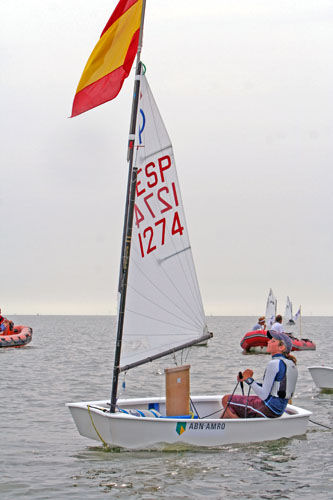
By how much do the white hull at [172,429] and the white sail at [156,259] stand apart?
3.22 feet

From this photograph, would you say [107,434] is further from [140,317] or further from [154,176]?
[154,176]

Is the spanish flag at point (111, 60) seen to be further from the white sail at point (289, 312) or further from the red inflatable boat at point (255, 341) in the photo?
the white sail at point (289, 312)

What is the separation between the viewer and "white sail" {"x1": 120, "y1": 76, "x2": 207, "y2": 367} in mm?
11297

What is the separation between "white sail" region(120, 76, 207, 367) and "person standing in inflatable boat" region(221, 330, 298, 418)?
4.26 feet

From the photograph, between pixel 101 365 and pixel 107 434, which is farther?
pixel 101 365

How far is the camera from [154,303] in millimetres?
11586

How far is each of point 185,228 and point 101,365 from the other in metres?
22.3

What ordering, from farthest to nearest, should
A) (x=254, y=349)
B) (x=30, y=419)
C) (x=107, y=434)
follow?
1. (x=254, y=349)
2. (x=30, y=419)
3. (x=107, y=434)

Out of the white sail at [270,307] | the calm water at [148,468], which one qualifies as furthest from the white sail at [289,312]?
the calm water at [148,468]

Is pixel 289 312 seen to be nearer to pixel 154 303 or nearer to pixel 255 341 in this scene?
pixel 255 341

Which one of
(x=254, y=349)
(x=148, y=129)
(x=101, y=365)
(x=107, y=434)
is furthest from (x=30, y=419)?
(x=254, y=349)

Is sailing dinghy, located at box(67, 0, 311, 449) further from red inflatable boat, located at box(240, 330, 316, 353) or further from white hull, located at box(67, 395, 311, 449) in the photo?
red inflatable boat, located at box(240, 330, 316, 353)

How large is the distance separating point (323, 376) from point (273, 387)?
29.8 ft

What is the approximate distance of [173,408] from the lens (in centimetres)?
1152
